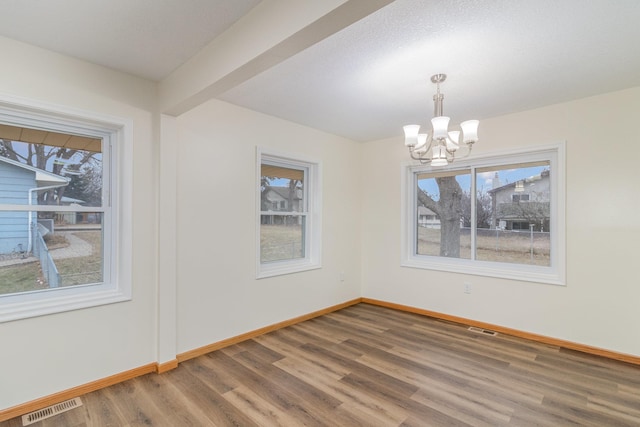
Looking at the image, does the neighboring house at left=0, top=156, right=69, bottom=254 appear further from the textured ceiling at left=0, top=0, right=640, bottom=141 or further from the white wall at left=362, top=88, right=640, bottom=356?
the white wall at left=362, top=88, right=640, bottom=356

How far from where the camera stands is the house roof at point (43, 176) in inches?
88.7

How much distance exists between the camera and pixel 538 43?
2.11 m

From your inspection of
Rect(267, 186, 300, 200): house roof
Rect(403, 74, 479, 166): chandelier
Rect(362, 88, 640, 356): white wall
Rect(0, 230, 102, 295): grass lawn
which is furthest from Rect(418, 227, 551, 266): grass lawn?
Rect(0, 230, 102, 295): grass lawn

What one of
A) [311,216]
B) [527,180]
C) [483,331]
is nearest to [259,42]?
[311,216]

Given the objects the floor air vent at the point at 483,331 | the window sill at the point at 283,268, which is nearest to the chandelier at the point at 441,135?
the window sill at the point at 283,268

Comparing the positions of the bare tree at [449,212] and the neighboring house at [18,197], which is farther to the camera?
the bare tree at [449,212]

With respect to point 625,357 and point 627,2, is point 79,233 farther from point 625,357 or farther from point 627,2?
point 625,357

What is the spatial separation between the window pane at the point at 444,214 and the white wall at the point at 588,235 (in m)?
0.47

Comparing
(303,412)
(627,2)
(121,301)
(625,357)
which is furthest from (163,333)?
(625,357)

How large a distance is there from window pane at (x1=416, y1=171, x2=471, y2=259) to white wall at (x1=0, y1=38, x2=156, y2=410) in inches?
135

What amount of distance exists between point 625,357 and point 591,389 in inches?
33.8

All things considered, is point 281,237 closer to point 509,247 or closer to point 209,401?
point 209,401

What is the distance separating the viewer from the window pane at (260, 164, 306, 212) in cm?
376

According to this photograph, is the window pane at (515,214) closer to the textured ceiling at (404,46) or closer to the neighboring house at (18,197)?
the textured ceiling at (404,46)
